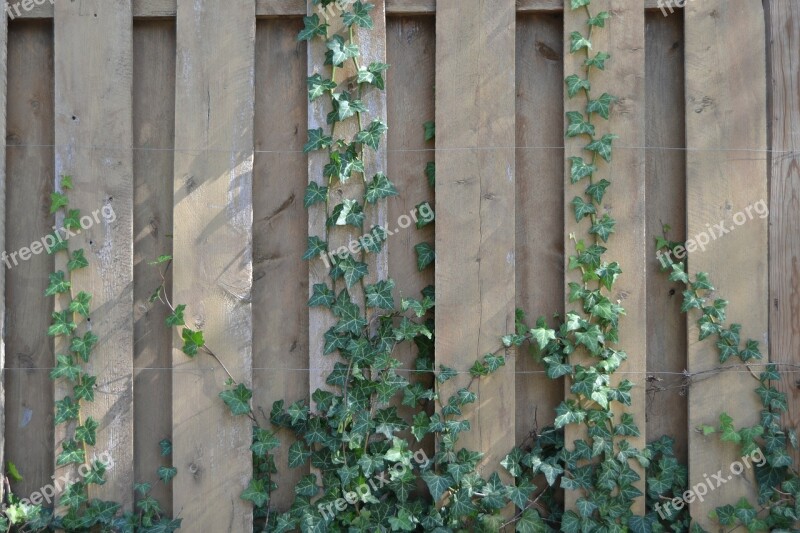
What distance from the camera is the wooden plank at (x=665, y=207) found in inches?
104

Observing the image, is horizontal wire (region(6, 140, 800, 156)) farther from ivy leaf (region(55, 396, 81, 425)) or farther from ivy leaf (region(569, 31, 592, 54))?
ivy leaf (region(55, 396, 81, 425))

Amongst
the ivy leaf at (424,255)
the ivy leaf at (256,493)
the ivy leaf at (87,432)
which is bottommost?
the ivy leaf at (256,493)

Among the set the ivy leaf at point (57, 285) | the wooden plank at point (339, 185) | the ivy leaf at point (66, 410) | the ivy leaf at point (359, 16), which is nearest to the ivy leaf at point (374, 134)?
the wooden plank at point (339, 185)

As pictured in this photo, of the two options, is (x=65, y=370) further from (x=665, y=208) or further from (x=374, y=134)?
(x=665, y=208)

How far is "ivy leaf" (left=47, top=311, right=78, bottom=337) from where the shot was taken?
2594 mm

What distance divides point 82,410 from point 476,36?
199cm

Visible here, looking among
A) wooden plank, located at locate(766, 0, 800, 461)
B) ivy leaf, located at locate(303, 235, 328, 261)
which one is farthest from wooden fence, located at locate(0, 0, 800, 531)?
ivy leaf, located at locate(303, 235, 328, 261)

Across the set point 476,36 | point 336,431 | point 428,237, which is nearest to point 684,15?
point 476,36

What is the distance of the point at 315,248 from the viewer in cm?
258

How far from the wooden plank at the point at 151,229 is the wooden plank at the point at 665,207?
5.90ft

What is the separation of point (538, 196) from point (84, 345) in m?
1.75

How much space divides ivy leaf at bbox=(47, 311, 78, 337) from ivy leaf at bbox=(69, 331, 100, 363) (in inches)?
1.7

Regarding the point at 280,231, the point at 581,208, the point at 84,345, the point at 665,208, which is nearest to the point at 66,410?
the point at 84,345

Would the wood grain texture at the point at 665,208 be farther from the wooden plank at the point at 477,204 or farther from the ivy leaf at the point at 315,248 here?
the ivy leaf at the point at 315,248
